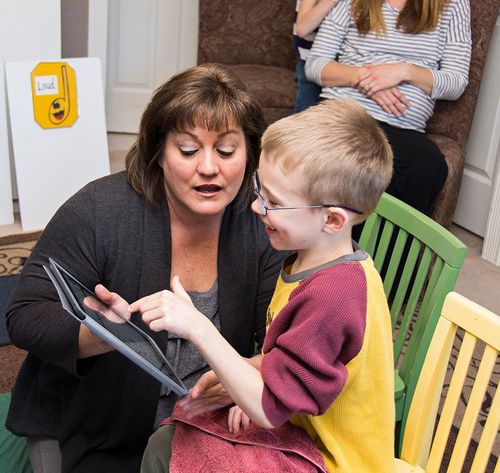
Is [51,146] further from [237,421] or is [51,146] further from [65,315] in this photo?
[237,421]

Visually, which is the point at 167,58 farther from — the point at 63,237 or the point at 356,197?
the point at 356,197

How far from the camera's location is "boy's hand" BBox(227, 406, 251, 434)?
121 cm

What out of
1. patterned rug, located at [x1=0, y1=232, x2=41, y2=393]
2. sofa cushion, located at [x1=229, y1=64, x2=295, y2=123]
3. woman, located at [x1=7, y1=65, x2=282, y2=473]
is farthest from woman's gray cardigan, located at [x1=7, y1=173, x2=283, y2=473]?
sofa cushion, located at [x1=229, y1=64, x2=295, y2=123]

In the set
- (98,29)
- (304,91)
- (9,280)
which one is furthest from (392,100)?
(98,29)

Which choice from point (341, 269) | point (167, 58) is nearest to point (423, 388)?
point (341, 269)

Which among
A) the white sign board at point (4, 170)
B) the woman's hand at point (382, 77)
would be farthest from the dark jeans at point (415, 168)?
the white sign board at point (4, 170)

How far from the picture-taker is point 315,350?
3.42 feet

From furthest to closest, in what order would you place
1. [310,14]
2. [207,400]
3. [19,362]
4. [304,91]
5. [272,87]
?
[272,87], [304,91], [310,14], [19,362], [207,400]

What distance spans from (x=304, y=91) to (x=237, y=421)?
2.04 meters

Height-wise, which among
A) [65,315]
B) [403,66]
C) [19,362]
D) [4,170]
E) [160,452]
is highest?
[403,66]

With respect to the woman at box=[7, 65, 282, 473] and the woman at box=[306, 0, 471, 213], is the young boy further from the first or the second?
the woman at box=[306, 0, 471, 213]

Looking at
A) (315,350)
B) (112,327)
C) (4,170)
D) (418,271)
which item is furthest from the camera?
(4,170)

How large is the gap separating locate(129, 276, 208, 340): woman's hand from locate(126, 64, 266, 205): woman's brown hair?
44 centimetres

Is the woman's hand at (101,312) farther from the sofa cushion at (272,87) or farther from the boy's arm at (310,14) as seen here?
the sofa cushion at (272,87)
